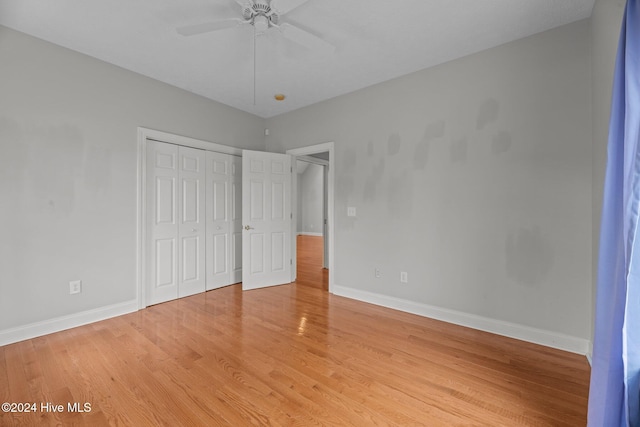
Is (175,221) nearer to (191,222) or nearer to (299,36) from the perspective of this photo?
(191,222)

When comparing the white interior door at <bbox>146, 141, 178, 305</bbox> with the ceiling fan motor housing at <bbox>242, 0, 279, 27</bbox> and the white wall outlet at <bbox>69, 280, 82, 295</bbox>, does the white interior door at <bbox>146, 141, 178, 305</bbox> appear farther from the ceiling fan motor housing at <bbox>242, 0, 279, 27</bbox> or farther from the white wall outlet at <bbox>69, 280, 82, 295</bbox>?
the ceiling fan motor housing at <bbox>242, 0, 279, 27</bbox>

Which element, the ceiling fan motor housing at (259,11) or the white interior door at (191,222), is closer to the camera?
the ceiling fan motor housing at (259,11)

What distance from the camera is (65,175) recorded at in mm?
2740

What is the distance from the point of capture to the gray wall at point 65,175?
8.05 feet

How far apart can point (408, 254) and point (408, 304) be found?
586 mm

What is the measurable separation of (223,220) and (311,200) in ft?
24.2

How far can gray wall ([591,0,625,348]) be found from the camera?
1.70 meters

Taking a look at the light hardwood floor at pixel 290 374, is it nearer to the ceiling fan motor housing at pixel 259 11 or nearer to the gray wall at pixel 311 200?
the ceiling fan motor housing at pixel 259 11

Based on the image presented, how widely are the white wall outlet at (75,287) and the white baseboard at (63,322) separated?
0.74ft

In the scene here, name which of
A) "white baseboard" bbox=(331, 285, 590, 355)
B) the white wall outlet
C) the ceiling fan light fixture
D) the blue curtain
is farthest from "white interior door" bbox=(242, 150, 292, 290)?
the blue curtain

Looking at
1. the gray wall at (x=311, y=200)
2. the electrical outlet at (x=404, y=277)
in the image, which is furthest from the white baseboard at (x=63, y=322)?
the gray wall at (x=311, y=200)

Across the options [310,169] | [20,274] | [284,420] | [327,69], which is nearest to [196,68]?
[327,69]

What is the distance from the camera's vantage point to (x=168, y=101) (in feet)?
11.6

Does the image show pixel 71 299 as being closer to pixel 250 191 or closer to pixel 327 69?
pixel 250 191
